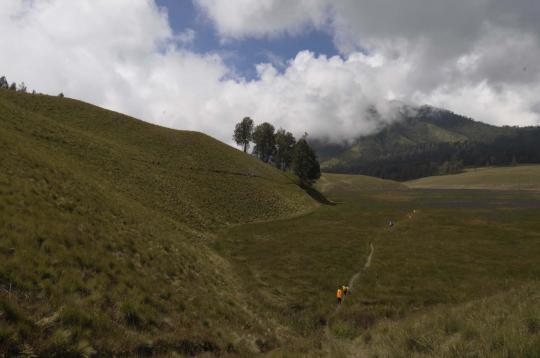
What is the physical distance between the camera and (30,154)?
24328mm

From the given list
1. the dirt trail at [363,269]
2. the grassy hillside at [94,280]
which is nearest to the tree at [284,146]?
the dirt trail at [363,269]

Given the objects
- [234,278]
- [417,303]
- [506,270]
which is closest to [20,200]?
[234,278]

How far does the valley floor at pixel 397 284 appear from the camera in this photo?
10.3m

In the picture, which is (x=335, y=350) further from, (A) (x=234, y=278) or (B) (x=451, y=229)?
(B) (x=451, y=229)

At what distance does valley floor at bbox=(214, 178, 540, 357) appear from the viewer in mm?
10297

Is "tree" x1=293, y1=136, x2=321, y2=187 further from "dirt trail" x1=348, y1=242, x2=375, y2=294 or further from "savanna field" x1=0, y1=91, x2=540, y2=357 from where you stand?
"dirt trail" x1=348, y1=242, x2=375, y2=294

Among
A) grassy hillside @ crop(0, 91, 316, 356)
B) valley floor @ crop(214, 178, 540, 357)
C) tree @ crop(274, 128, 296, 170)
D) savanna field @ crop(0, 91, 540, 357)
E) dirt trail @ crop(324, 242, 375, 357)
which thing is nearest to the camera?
grassy hillside @ crop(0, 91, 316, 356)

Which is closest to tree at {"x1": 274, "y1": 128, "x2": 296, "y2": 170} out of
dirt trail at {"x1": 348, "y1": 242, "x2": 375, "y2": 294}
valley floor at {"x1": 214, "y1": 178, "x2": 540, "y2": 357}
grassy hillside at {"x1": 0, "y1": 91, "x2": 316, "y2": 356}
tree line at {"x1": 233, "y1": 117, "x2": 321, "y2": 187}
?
tree line at {"x1": 233, "y1": 117, "x2": 321, "y2": 187}

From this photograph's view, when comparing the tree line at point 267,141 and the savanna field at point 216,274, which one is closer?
the savanna field at point 216,274

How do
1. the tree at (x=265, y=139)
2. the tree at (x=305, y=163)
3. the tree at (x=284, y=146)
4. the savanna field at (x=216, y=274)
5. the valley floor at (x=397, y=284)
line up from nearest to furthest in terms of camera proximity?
the savanna field at (x=216, y=274)
the valley floor at (x=397, y=284)
the tree at (x=305, y=163)
the tree at (x=265, y=139)
the tree at (x=284, y=146)

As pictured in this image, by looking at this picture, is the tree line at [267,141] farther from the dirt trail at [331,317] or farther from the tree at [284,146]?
the dirt trail at [331,317]

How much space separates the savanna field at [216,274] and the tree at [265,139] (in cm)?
7594

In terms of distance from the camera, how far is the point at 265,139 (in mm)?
130250

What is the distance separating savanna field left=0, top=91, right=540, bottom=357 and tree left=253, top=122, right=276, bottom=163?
7594cm
